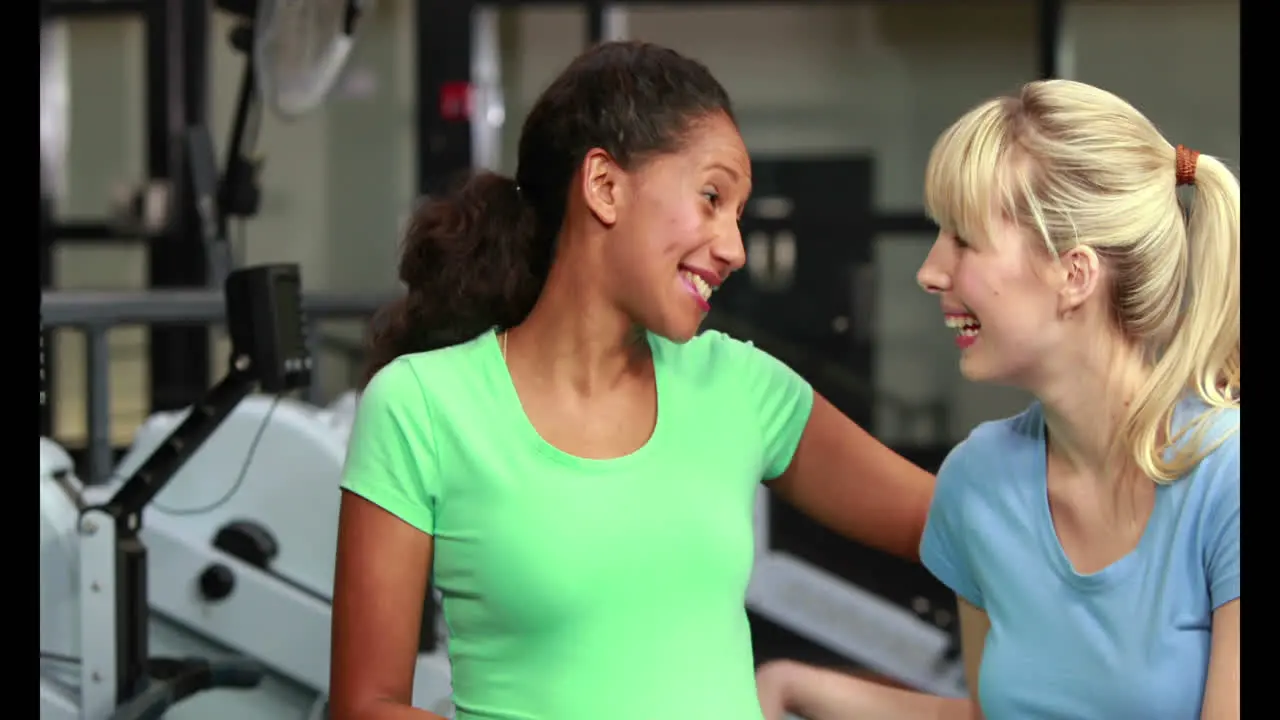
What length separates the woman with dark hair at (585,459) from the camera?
121 centimetres

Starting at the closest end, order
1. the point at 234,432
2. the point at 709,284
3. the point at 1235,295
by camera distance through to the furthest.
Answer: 1. the point at 1235,295
2. the point at 709,284
3. the point at 234,432

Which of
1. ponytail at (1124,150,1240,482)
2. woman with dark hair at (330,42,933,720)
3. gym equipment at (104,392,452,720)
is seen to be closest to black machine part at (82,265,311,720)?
gym equipment at (104,392,452,720)

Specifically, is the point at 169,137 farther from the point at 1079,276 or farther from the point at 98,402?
the point at 1079,276

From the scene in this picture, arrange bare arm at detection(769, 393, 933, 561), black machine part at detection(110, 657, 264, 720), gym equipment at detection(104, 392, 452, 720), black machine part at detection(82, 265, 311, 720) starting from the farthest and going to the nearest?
gym equipment at detection(104, 392, 452, 720) → black machine part at detection(110, 657, 264, 720) → black machine part at detection(82, 265, 311, 720) → bare arm at detection(769, 393, 933, 561)

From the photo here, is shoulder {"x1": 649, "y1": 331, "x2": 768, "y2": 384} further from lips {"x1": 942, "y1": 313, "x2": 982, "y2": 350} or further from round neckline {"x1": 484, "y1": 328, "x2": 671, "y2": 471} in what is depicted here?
lips {"x1": 942, "y1": 313, "x2": 982, "y2": 350}

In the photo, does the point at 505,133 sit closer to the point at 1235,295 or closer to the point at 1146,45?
the point at 1146,45

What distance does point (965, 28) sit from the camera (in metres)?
4.97

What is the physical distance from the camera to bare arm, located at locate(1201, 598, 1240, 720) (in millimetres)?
1071

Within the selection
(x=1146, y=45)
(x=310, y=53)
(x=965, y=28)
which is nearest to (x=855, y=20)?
(x=965, y=28)

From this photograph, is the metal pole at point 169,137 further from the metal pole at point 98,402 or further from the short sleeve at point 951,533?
the short sleeve at point 951,533

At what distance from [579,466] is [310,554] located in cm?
137

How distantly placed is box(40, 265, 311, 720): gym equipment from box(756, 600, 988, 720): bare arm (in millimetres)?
933

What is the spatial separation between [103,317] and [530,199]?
4.19ft

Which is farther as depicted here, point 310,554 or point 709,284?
point 310,554
